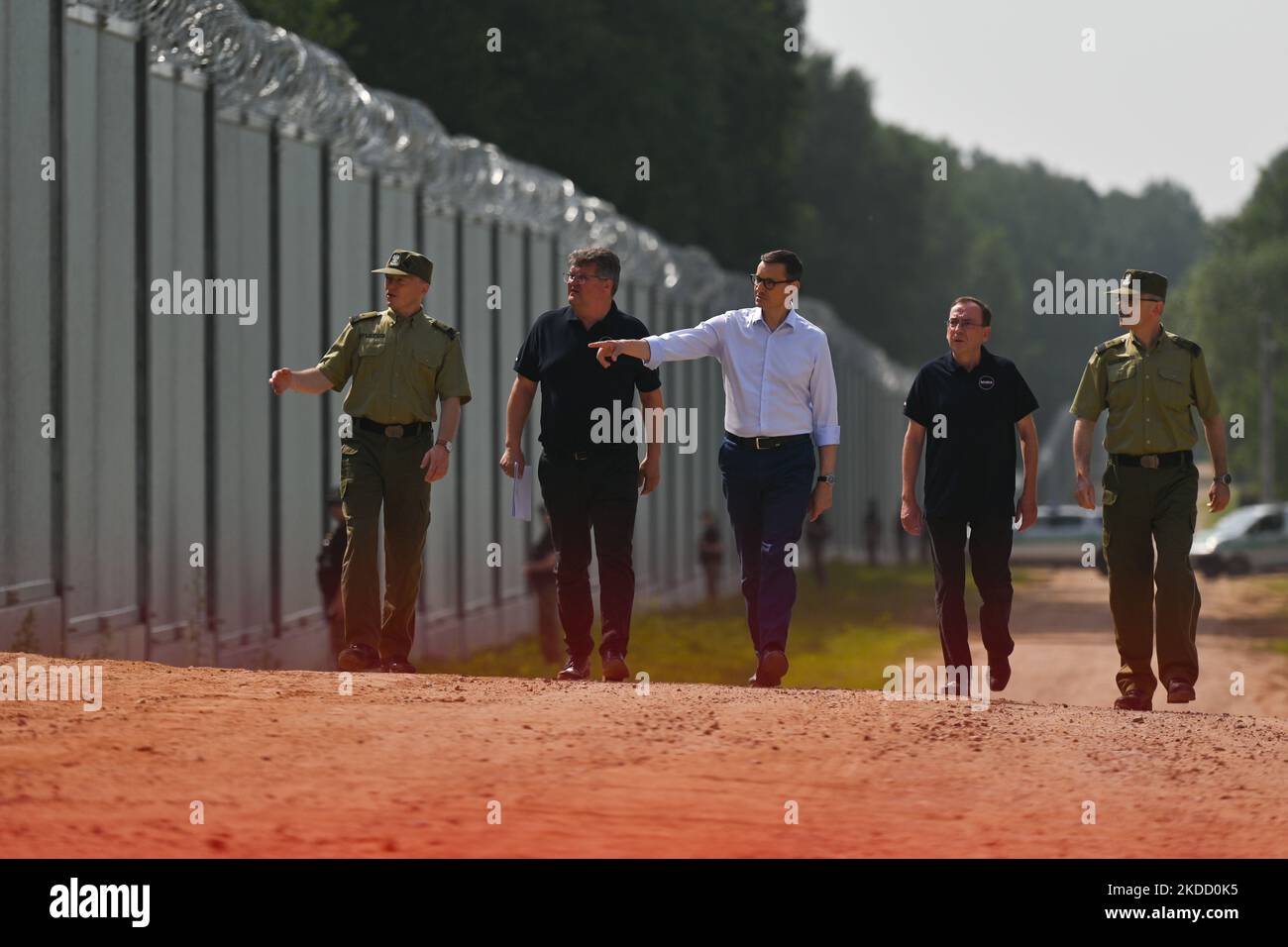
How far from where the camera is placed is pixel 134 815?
834 cm

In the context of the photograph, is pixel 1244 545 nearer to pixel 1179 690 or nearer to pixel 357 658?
pixel 1179 690

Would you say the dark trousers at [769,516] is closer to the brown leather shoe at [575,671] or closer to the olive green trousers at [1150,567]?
the brown leather shoe at [575,671]

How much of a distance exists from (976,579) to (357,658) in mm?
3187

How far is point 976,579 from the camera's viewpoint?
1241 centimetres

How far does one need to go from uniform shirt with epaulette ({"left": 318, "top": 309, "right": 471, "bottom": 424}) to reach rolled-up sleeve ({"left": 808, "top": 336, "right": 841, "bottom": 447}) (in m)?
1.76

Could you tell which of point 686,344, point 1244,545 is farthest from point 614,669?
point 1244,545

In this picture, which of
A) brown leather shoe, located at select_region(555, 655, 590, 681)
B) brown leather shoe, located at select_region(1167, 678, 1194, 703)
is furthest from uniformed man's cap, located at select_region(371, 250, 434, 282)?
brown leather shoe, located at select_region(1167, 678, 1194, 703)

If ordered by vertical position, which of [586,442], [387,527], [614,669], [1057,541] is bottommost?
[1057,541]

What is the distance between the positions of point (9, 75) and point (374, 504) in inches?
200

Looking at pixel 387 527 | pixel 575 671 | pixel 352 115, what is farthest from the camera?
pixel 352 115

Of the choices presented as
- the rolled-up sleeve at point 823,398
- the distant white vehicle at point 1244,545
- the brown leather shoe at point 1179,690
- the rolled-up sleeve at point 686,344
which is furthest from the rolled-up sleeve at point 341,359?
the distant white vehicle at point 1244,545

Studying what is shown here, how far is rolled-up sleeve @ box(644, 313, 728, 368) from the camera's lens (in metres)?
11.6

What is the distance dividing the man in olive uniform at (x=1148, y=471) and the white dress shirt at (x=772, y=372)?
133cm
